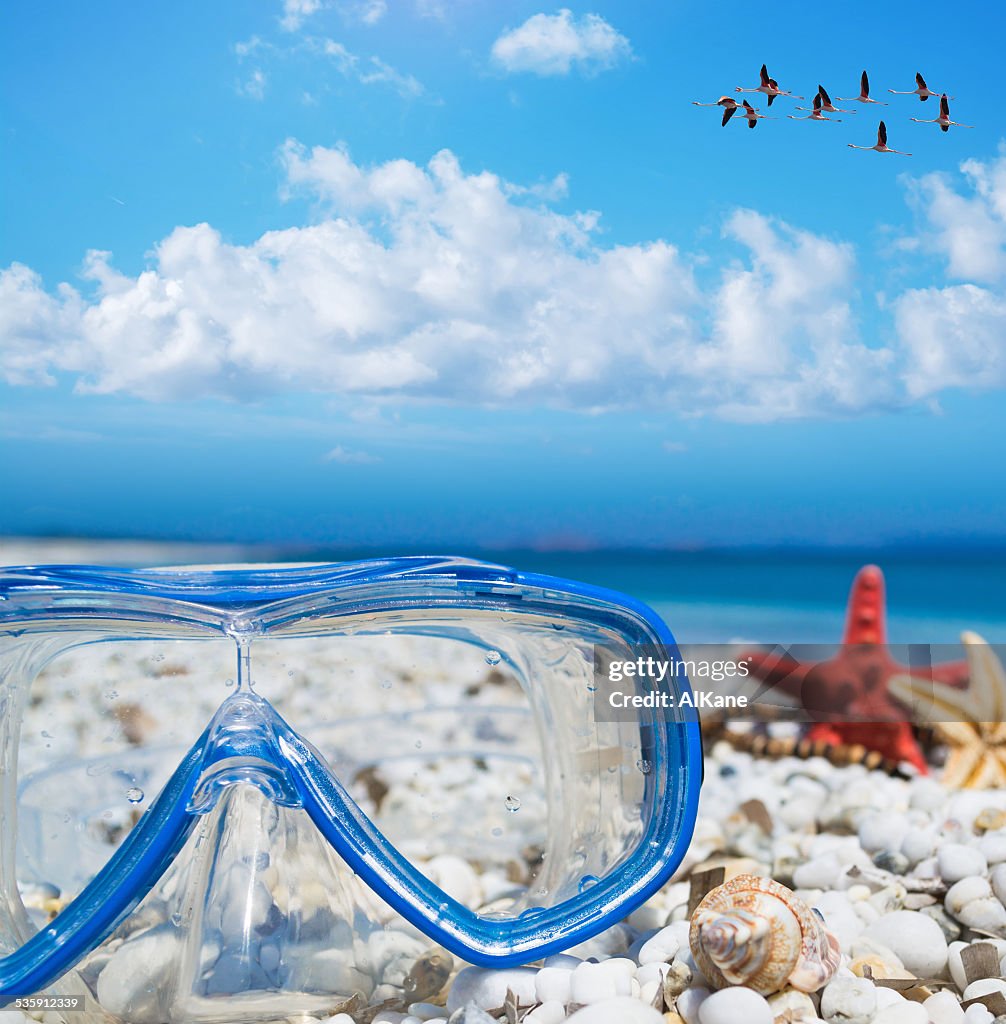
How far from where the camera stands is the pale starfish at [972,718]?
9.41 feet

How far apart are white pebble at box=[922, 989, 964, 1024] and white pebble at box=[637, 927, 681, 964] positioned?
36 cm

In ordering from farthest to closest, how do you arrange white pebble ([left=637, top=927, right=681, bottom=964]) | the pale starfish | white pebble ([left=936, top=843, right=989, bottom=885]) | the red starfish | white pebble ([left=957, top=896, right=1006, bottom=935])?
the red starfish
the pale starfish
white pebble ([left=936, top=843, right=989, bottom=885])
white pebble ([left=957, top=896, right=1006, bottom=935])
white pebble ([left=637, top=927, right=681, bottom=964])

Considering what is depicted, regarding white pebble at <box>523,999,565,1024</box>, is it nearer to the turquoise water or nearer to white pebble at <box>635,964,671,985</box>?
white pebble at <box>635,964,671,985</box>

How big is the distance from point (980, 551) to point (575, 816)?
13.2 m

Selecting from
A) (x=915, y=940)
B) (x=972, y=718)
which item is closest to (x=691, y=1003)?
(x=915, y=940)

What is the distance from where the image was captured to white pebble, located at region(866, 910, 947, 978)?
1.68 m

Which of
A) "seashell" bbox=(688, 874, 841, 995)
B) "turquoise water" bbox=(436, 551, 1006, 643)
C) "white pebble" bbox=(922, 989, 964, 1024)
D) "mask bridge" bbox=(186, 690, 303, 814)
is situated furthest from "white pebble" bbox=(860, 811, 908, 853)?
"turquoise water" bbox=(436, 551, 1006, 643)

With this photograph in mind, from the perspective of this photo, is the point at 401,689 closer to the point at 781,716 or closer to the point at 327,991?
the point at 327,991

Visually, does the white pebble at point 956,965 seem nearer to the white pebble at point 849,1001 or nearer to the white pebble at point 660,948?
the white pebble at point 849,1001

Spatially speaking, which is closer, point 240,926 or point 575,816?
point 240,926

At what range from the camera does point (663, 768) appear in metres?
1.59

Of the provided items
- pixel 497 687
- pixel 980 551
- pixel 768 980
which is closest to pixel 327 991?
pixel 768 980

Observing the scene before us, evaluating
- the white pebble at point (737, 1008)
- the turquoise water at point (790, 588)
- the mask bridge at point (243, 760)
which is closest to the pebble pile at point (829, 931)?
the white pebble at point (737, 1008)

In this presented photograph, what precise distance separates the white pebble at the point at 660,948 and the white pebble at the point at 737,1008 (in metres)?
0.23
